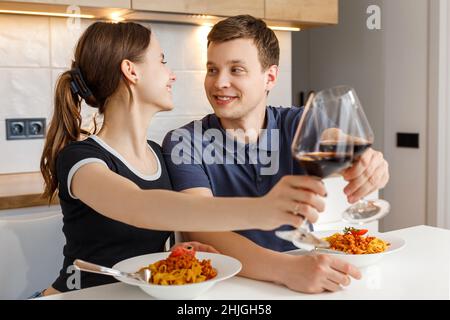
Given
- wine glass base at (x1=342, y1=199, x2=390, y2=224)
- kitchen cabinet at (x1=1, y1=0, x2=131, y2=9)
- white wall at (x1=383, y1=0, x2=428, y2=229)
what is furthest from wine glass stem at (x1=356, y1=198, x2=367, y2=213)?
white wall at (x1=383, y1=0, x2=428, y2=229)

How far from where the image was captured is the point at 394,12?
11.1 ft

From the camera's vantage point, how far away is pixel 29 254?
141cm

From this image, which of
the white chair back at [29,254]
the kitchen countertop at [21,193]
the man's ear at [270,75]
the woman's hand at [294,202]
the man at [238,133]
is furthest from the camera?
the kitchen countertop at [21,193]

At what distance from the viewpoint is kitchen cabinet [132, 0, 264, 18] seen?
2580 mm

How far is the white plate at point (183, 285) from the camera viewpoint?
96 cm

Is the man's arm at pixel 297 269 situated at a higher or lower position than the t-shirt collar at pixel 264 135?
lower

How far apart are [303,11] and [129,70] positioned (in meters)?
1.86

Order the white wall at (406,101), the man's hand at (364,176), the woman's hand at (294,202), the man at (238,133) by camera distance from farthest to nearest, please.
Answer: the white wall at (406,101), the man at (238,133), the man's hand at (364,176), the woman's hand at (294,202)

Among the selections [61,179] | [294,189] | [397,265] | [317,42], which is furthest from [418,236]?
[317,42]

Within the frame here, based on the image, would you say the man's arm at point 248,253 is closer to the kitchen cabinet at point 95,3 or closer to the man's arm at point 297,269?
the man's arm at point 297,269

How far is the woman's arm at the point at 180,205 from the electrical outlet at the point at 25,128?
5.05 feet

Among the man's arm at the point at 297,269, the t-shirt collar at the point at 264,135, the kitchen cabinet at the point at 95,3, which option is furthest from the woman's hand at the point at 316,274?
the kitchen cabinet at the point at 95,3

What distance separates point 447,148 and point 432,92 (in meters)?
0.32
